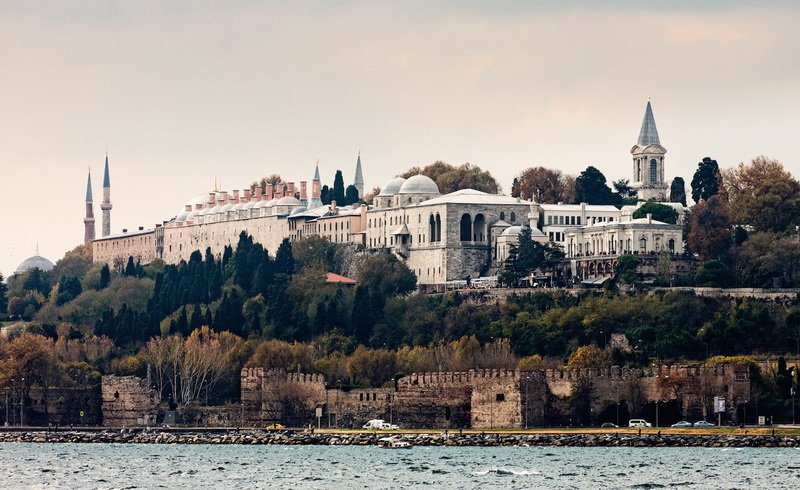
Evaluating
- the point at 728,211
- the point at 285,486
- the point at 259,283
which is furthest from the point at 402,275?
the point at 285,486

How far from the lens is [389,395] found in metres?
104

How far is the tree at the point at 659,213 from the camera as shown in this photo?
144375 mm

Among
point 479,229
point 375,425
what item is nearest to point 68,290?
point 479,229

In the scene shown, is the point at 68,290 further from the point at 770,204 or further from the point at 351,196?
the point at 770,204

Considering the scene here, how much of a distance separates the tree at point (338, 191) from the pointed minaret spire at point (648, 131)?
2070 centimetres

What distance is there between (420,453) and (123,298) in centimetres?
6117

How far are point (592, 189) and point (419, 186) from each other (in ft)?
42.2

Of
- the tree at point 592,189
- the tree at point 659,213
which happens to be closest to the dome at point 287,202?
the tree at point 592,189

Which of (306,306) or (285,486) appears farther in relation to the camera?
(306,306)

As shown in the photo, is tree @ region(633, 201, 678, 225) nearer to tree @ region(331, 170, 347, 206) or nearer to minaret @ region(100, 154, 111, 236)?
tree @ region(331, 170, 347, 206)

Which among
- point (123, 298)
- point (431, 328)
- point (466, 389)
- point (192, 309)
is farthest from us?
point (123, 298)

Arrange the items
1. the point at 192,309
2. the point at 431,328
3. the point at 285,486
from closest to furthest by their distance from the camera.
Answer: the point at 285,486, the point at 431,328, the point at 192,309

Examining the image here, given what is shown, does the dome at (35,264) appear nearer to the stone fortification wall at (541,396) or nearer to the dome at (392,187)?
the dome at (392,187)

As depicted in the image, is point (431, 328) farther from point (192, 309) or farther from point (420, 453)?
point (420, 453)
